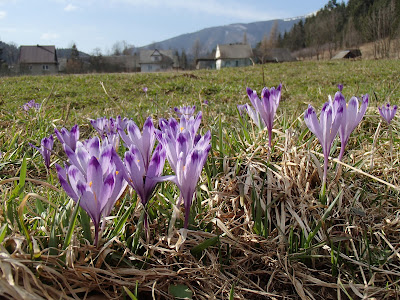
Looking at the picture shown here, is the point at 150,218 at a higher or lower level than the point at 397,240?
higher

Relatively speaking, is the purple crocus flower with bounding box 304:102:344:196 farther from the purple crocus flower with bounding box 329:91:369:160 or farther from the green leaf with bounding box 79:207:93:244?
the green leaf with bounding box 79:207:93:244

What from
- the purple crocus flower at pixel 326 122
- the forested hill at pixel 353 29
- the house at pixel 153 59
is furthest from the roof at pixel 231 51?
the purple crocus flower at pixel 326 122

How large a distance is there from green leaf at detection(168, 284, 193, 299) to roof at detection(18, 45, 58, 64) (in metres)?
67.3

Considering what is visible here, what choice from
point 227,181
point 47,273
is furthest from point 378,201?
point 47,273

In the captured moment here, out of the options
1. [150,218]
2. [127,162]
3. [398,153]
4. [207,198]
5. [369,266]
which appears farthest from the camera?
[398,153]

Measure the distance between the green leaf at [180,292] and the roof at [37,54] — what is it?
221ft

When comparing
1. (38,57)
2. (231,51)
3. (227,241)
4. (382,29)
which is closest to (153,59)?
(231,51)

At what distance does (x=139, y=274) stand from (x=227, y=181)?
0.68m

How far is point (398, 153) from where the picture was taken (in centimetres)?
189

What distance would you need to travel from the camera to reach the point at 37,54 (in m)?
60.1

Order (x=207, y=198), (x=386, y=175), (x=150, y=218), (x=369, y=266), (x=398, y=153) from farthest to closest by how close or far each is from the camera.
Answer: (x=398, y=153), (x=386, y=175), (x=207, y=198), (x=150, y=218), (x=369, y=266)

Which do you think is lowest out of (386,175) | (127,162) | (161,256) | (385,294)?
(385,294)

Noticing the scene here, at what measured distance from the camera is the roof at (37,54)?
59875mm

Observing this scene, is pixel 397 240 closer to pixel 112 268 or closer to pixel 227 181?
pixel 227 181
